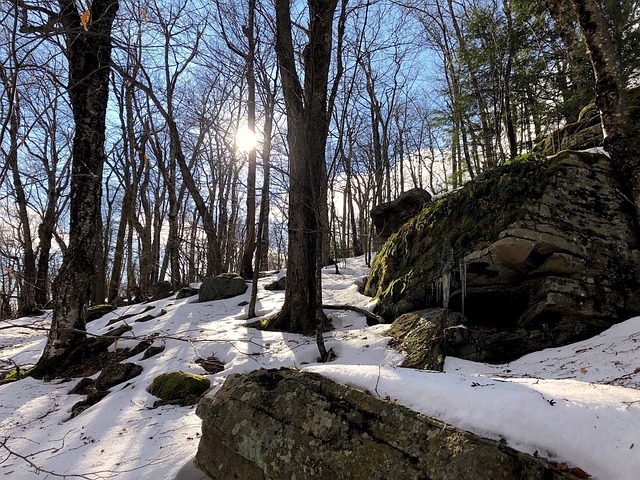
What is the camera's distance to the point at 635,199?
4.62m

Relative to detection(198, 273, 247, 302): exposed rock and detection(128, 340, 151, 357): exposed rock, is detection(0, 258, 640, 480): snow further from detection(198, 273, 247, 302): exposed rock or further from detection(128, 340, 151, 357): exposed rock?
detection(198, 273, 247, 302): exposed rock

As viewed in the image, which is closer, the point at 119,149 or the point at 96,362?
the point at 96,362

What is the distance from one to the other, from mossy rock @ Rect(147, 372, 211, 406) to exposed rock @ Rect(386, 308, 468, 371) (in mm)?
2453

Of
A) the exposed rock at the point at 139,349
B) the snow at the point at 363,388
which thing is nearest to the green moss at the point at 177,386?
the snow at the point at 363,388

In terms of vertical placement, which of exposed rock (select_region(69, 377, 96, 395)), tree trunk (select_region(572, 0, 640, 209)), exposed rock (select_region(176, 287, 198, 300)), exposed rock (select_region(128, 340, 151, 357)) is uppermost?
tree trunk (select_region(572, 0, 640, 209))

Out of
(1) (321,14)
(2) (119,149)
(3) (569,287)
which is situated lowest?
(3) (569,287)

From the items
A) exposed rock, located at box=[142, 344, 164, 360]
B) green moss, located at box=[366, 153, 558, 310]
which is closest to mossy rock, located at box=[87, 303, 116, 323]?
exposed rock, located at box=[142, 344, 164, 360]

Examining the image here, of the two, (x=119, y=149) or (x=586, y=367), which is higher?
(x=119, y=149)

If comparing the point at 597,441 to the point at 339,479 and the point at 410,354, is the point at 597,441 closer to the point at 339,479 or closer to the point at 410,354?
the point at 339,479

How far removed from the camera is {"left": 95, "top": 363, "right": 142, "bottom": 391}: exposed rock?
15.9 ft

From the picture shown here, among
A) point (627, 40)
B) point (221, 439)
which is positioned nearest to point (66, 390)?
point (221, 439)

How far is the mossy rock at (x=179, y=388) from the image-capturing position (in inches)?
161

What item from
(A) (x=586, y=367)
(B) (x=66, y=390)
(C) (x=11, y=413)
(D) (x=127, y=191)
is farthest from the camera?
(D) (x=127, y=191)

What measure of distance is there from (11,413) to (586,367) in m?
6.30
